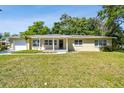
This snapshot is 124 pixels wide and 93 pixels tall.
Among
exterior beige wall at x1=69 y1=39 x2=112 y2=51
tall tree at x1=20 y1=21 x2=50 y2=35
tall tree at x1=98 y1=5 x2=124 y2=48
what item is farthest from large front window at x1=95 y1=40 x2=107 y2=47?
tall tree at x1=20 y1=21 x2=50 y2=35

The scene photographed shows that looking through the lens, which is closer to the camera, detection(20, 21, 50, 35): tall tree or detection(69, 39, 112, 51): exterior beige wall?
detection(69, 39, 112, 51): exterior beige wall

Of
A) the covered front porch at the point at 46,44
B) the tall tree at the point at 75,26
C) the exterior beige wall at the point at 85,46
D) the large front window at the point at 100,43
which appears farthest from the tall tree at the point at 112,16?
the tall tree at the point at 75,26

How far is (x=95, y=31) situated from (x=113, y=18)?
41.9ft

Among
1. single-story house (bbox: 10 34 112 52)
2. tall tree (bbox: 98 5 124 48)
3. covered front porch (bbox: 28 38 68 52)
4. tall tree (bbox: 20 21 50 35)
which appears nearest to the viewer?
tall tree (bbox: 98 5 124 48)

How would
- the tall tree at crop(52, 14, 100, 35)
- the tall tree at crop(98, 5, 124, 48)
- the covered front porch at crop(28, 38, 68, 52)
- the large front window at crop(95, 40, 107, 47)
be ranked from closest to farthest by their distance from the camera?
the tall tree at crop(98, 5, 124, 48)
the covered front porch at crop(28, 38, 68, 52)
the large front window at crop(95, 40, 107, 47)
the tall tree at crop(52, 14, 100, 35)

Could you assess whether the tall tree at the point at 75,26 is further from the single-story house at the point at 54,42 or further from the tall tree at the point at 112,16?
the single-story house at the point at 54,42

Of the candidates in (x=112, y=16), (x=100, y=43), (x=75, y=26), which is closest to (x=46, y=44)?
(x=100, y=43)

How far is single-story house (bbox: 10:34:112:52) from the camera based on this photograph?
27516mm

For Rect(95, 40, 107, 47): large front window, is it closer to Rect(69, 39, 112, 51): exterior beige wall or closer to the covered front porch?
Rect(69, 39, 112, 51): exterior beige wall

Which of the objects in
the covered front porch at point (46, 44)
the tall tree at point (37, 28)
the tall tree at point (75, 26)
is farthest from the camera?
the tall tree at point (37, 28)

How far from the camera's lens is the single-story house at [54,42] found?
27516 millimetres

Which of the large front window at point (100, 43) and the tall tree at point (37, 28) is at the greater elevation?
the tall tree at point (37, 28)

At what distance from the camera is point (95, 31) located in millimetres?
38094
